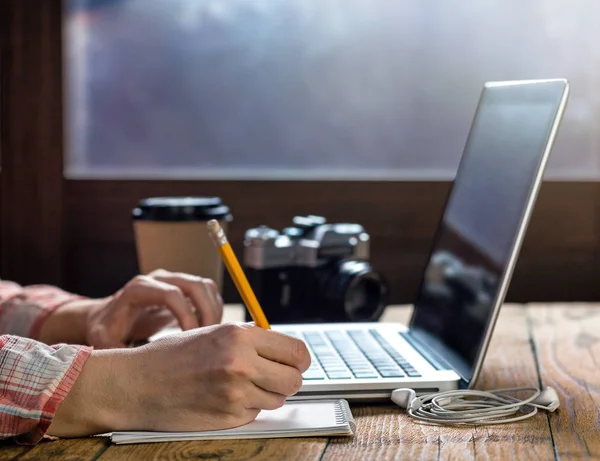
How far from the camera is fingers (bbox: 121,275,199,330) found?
1011 mm

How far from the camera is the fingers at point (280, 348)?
718mm

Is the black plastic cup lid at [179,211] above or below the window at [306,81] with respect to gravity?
below

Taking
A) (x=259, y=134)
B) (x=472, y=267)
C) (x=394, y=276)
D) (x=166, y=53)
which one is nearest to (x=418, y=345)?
(x=472, y=267)

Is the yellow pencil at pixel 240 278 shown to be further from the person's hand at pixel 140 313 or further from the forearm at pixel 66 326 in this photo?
the forearm at pixel 66 326

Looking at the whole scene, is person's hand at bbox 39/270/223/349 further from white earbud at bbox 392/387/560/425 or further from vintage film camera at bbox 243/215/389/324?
white earbud at bbox 392/387/560/425

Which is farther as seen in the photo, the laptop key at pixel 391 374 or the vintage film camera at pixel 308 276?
the vintage film camera at pixel 308 276

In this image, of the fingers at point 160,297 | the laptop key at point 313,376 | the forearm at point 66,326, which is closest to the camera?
the laptop key at point 313,376

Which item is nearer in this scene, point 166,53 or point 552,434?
point 552,434

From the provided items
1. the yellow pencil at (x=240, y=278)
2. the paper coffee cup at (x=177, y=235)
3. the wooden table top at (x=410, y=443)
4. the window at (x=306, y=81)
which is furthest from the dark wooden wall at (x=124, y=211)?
the yellow pencil at (x=240, y=278)

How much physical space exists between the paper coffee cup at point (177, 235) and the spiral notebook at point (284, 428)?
0.59 metres

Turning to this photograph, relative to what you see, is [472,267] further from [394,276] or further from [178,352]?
[394,276]

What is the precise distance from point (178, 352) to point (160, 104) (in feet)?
3.64

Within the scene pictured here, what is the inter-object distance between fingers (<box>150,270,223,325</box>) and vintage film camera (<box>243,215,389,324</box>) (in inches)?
8.9

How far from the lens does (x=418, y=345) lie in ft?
3.35
